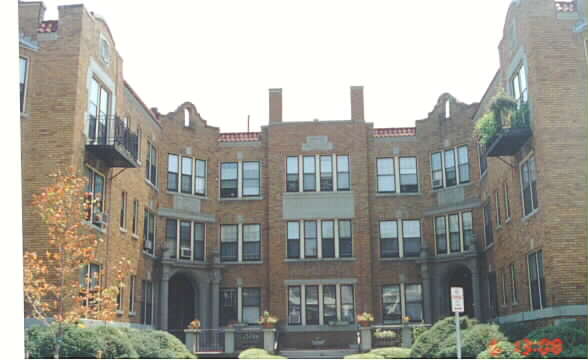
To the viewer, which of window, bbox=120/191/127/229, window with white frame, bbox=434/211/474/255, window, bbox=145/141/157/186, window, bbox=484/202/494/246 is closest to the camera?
window, bbox=120/191/127/229

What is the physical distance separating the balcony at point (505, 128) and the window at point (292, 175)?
11.0 metres

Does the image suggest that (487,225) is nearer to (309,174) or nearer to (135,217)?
(309,174)

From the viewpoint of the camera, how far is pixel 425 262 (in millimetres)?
28578

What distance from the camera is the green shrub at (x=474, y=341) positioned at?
16266 millimetres

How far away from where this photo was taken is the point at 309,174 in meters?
30.3

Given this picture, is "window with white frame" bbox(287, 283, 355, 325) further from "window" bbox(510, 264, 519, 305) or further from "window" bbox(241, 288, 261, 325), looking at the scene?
"window" bbox(510, 264, 519, 305)

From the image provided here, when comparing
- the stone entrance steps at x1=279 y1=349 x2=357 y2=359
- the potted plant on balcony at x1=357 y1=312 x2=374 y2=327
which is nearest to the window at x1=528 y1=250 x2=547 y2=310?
the potted plant on balcony at x1=357 y1=312 x2=374 y2=327

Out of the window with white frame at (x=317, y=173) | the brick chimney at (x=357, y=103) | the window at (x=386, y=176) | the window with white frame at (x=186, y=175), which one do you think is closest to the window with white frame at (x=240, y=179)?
the window with white frame at (x=186, y=175)

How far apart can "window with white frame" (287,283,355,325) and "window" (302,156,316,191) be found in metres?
4.10

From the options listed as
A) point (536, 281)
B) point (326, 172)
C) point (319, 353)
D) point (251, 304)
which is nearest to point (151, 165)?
point (251, 304)

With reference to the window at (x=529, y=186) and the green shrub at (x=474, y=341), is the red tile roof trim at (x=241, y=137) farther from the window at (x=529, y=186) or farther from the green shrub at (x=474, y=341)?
the green shrub at (x=474, y=341)

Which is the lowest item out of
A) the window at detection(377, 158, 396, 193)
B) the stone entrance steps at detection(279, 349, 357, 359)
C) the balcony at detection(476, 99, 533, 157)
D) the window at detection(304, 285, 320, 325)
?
the stone entrance steps at detection(279, 349, 357, 359)

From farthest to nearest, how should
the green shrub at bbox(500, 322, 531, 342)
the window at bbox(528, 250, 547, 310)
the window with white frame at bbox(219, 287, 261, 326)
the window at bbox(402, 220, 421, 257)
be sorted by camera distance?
the window at bbox(402, 220, 421, 257) → the window with white frame at bbox(219, 287, 261, 326) → the window at bbox(528, 250, 547, 310) → the green shrub at bbox(500, 322, 531, 342)

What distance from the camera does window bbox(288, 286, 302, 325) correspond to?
1142 inches
